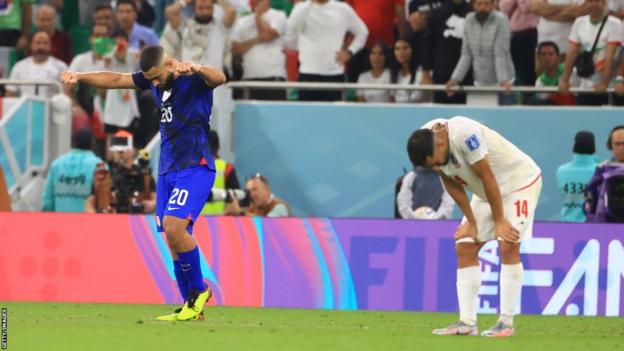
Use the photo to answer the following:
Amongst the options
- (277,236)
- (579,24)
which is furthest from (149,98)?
(579,24)

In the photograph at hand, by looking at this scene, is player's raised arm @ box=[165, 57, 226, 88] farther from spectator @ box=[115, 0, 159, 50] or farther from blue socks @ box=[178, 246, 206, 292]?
spectator @ box=[115, 0, 159, 50]

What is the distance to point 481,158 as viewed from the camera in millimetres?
11531

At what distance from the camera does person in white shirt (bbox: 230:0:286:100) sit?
1988cm

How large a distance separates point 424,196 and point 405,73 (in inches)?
119

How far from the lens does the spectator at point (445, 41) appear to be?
19516 mm

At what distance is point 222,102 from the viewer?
20062mm

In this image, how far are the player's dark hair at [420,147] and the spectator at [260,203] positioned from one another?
6.57 metres

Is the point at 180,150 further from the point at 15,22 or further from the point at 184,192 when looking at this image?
the point at 15,22

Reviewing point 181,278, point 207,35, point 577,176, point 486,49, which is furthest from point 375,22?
point 181,278

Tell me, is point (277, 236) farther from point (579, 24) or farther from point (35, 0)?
point (35, 0)

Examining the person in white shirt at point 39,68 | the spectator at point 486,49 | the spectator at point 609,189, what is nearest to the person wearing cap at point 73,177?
the person in white shirt at point 39,68

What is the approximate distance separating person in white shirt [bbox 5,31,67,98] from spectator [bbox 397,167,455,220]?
18.3 ft

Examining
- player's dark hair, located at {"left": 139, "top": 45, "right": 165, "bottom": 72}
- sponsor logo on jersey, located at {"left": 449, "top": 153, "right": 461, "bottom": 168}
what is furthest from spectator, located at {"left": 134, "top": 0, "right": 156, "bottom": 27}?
sponsor logo on jersey, located at {"left": 449, "top": 153, "right": 461, "bottom": 168}

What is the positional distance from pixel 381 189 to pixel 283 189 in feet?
4.29
